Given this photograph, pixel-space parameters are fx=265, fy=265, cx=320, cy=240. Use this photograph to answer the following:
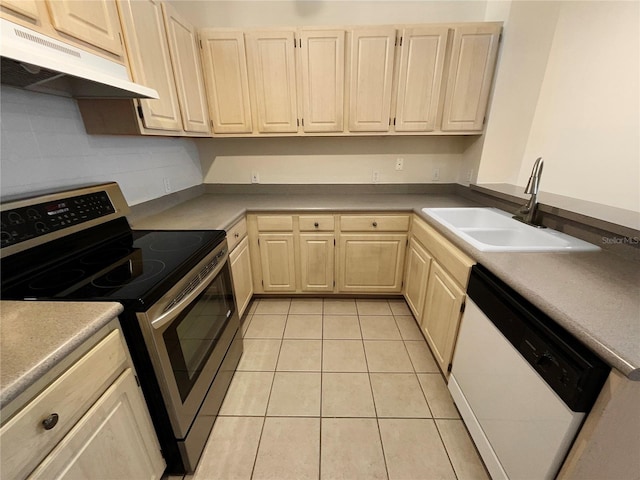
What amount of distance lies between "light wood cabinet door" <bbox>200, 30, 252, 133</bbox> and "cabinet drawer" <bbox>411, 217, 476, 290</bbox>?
1.63 m

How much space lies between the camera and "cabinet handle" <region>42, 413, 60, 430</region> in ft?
2.02

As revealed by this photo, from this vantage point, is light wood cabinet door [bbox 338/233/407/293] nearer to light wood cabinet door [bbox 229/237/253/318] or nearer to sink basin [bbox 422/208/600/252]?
sink basin [bbox 422/208/600/252]

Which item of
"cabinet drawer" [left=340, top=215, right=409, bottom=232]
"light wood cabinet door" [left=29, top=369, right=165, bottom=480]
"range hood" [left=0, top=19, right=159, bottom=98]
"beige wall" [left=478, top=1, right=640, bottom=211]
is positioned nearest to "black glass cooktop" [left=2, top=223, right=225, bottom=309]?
"light wood cabinet door" [left=29, top=369, right=165, bottom=480]

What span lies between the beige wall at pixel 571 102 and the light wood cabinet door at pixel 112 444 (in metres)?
2.62

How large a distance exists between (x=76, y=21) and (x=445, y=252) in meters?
2.00

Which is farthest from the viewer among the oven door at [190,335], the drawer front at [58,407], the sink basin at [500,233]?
the sink basin at [500,233]

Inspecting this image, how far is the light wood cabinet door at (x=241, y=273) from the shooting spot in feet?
6.36

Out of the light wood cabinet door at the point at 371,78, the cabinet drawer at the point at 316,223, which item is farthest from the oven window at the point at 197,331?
the light wood cabinet door at the point at 371,78

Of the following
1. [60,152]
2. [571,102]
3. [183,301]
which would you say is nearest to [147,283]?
[183,301]

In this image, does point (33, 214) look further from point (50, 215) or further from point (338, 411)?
point (338, 411)

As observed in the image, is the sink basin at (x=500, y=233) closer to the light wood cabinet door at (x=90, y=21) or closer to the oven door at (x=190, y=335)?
the oven door at (x=190, y=335)

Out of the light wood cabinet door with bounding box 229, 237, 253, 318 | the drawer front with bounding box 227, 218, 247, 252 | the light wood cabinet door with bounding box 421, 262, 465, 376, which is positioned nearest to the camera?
the light wood cabinet door with bounding box 421, 262, 465, 376

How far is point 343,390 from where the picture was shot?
1619 millimetres

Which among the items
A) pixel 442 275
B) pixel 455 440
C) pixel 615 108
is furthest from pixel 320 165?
pixel 455 440
